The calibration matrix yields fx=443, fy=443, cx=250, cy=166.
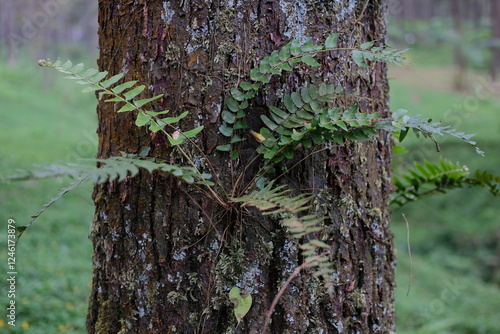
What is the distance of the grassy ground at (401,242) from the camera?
12.2ft

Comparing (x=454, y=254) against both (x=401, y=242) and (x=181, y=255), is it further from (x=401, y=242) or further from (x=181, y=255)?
(x=181, y=255)

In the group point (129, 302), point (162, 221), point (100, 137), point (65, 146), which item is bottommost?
point (129, 302)

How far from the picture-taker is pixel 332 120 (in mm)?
1231

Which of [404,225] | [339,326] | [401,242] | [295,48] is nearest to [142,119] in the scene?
[295,48]

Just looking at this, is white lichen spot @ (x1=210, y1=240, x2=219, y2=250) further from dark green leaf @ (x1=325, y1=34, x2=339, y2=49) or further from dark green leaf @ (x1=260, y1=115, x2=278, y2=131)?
dark green leaf @ (x1=325, y1=34, x2=339, y2=49)

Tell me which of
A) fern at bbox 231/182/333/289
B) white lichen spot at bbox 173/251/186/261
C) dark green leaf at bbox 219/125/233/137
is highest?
dark green leaf at bbox 219/125/233/137

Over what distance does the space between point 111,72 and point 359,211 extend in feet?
3.03

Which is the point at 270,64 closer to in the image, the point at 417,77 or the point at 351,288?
the point at 351,288

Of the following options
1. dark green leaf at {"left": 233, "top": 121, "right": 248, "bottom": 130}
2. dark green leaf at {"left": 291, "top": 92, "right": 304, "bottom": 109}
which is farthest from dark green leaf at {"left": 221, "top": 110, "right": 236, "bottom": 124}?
dark green leaf at {"left": 291, "top": 92, "right": 304, "bottom": 109}

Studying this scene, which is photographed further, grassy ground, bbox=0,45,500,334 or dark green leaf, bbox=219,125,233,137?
grassy ground, bbox=0,45,500,334

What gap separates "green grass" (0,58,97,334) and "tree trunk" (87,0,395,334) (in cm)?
29

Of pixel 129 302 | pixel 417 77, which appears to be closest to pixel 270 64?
pixel 129 302

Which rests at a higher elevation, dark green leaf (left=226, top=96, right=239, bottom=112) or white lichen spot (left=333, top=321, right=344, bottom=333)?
dark green leaf (left=226, top=96, right=239, bottom=112)

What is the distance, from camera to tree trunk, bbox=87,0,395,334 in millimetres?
1314
